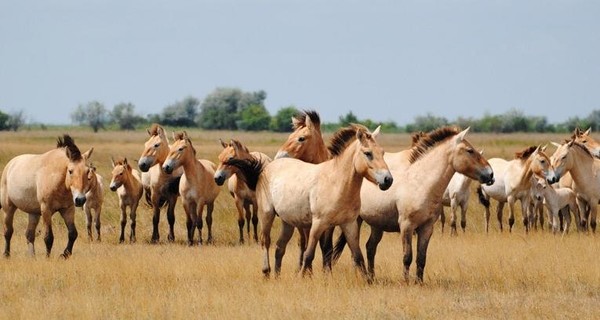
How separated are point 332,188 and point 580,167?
9.57 metres

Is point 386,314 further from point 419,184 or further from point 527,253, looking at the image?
point 527,253

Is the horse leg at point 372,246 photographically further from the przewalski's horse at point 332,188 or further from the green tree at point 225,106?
the green tree at point 225,106

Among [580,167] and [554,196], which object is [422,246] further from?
[554,196]

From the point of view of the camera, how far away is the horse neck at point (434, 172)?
12648 mm

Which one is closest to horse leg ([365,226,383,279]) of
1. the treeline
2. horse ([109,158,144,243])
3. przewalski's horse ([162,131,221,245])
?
przewalski's horse ([162,131,221,245])

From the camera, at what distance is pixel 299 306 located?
10875 mm

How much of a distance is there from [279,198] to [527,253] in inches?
195

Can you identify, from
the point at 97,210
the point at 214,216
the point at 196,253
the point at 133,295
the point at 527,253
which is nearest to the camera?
the point at 133,295

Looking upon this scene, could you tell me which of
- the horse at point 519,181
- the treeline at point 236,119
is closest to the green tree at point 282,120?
the treeline at point 236,119

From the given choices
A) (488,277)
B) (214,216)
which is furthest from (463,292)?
(214,216)

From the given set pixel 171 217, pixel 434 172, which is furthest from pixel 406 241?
pixel 171 217

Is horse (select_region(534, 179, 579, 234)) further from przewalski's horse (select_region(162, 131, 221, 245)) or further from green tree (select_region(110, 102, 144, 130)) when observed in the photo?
green tree (select_region(110, 102, 144, 130))

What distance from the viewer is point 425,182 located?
499 inches

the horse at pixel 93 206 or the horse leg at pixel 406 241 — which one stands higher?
the horse leg at pixel 406 241
